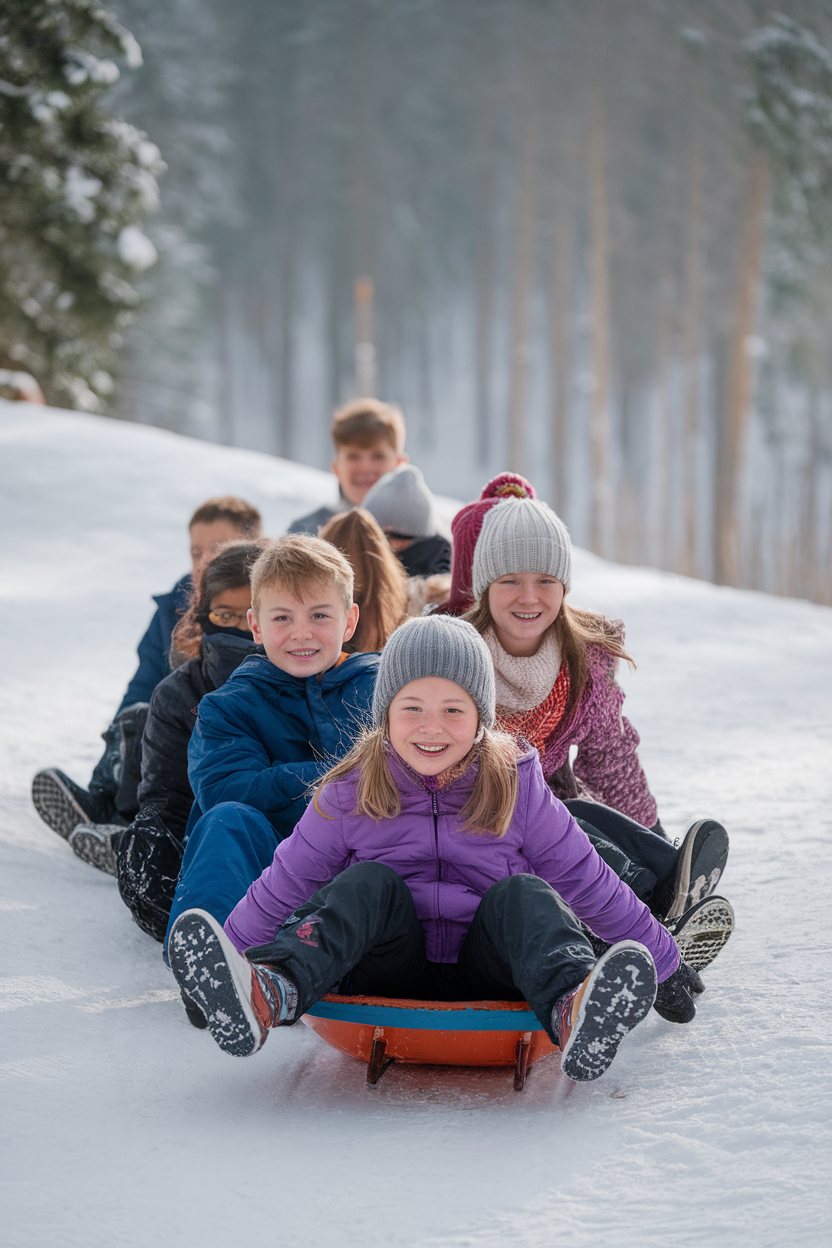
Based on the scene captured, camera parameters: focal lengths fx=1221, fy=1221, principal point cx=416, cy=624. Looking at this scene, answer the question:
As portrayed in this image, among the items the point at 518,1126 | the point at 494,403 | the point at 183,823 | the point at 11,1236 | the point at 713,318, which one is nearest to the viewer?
the point at 11,1236

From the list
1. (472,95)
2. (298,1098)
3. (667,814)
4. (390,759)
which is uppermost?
(472,95)

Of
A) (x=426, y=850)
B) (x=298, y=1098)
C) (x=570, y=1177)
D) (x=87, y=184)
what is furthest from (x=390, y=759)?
(x=87, y=184)

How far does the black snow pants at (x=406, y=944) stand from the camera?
217 cm

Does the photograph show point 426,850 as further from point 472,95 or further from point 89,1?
point 472,95

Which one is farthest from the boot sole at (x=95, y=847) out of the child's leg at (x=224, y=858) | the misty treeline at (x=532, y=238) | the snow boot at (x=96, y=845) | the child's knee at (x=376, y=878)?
the misty treeline at (x=532, y=238)

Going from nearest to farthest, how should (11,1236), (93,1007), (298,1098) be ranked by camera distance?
(11,1236) → (298,1098) → (93,1007)

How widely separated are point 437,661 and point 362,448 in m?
2.85

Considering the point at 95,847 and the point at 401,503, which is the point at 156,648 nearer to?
the point at 95,847

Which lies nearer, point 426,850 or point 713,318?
point 426,850

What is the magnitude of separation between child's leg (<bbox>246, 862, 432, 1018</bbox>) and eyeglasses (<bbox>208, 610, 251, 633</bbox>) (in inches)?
45.4

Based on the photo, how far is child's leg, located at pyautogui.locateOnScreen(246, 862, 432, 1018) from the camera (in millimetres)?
2178

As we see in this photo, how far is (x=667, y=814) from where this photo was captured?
436 centimetres

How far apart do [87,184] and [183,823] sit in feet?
31.3

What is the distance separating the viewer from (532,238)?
70.3 feet
